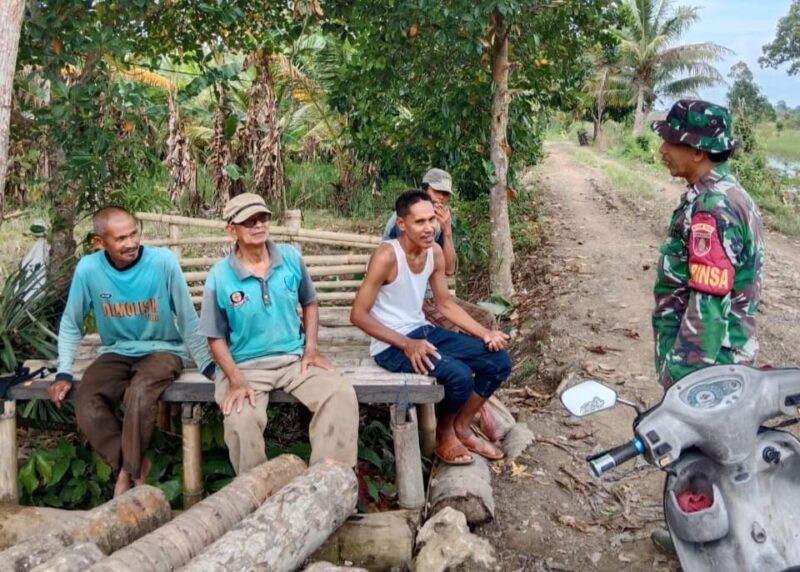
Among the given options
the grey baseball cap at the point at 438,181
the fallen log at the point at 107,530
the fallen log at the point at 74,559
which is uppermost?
the grey baseball cap at the point at 438,181

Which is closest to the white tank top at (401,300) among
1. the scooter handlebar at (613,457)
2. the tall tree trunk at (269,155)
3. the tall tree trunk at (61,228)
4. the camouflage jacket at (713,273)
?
the camouflage jacket at (713,273)

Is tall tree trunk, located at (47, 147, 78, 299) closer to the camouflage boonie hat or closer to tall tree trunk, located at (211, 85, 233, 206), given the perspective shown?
the camouflage boonie hat

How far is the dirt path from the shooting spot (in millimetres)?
3670

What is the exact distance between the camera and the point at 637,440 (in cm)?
202

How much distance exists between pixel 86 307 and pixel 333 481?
1.72m

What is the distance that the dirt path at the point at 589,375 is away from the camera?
3.67 m

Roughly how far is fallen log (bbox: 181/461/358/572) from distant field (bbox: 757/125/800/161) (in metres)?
30.3

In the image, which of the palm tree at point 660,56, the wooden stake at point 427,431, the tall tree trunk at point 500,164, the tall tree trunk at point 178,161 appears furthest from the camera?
the palm tree at point 660,56

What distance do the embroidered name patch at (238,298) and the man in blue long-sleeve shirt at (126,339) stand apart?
0.42 metres

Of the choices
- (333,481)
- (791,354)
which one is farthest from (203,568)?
(791,354)

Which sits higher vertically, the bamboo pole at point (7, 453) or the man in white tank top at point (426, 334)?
the man in white tank top at point (426, 334)

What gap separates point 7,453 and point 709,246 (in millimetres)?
3518

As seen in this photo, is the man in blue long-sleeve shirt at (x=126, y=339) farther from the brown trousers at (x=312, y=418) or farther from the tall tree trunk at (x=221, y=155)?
the tall tree trunk at (x=221, y=155)

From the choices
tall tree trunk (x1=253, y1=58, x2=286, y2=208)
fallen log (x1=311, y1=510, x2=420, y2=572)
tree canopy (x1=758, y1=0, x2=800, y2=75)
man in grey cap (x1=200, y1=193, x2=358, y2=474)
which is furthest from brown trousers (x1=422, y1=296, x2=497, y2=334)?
tree canopy (x1=758, y1=0, x2=800, y2=75)
